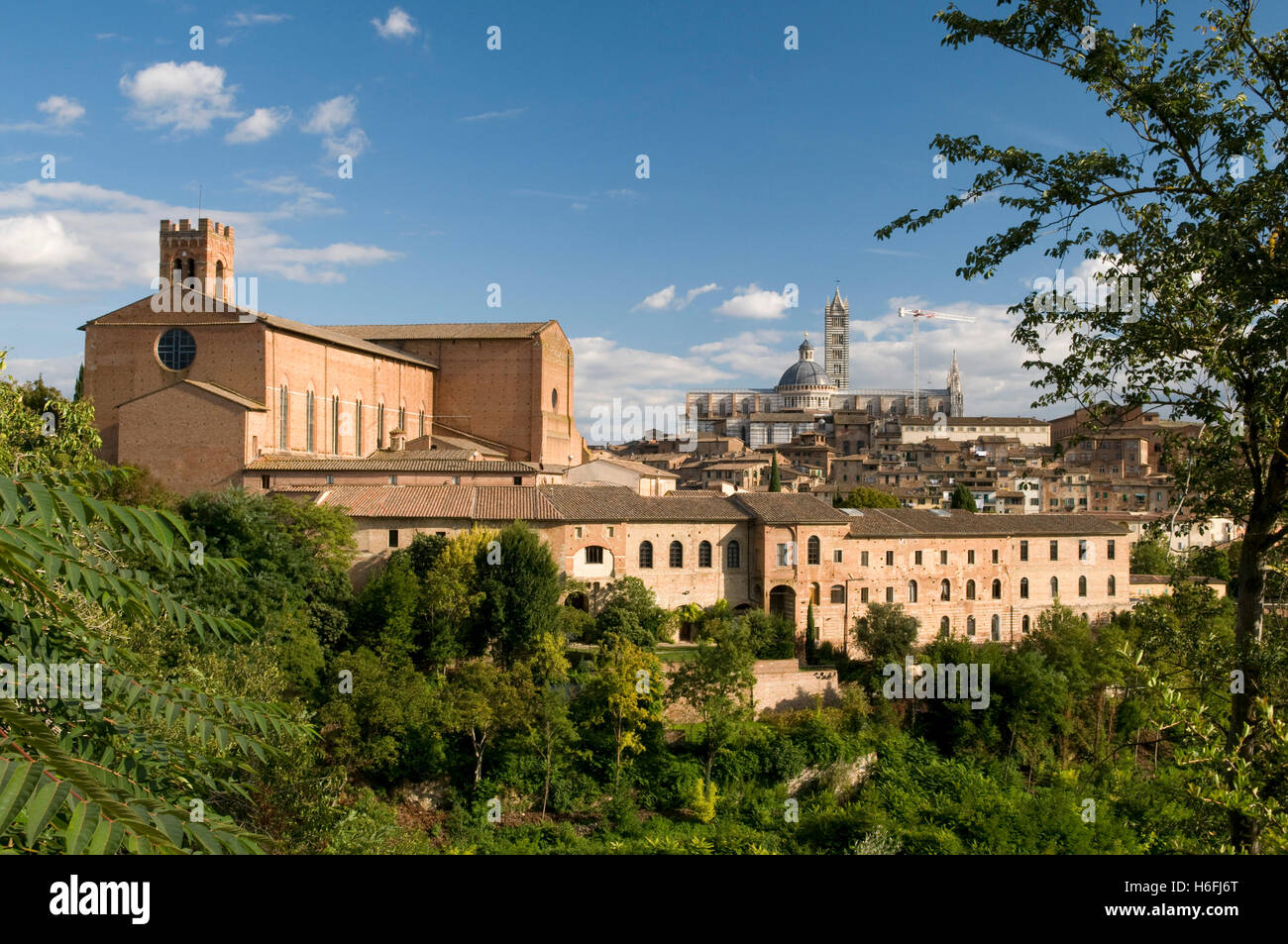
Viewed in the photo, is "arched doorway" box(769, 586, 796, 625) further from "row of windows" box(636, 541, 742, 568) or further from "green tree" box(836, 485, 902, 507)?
"green tree" box(836, 485, 902, 507)

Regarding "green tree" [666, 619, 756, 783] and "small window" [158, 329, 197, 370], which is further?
"small window" [158, 329, 197, 370]

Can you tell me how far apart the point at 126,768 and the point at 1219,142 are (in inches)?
274

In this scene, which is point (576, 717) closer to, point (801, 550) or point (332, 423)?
point (801, 550)

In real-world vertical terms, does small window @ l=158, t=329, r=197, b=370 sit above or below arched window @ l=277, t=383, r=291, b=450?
above

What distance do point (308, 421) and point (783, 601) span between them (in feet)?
63.3

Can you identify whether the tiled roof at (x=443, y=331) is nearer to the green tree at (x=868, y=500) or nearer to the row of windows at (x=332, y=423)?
the row of windows at (x=332, y=423)

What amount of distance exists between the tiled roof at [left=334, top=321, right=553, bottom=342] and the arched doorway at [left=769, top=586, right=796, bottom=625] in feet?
61.0

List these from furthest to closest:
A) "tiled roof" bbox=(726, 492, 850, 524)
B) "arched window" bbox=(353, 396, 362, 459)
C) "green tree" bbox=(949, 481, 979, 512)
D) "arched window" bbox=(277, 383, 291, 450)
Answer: "green tree" bbox=(949, 481, 979, 512), "arched window" bbox=(353, 396, 362, 459), "arched window" bbox=(277, 383, 291, 450), "tiled roof" bbox=(726, 492, 850, 524)

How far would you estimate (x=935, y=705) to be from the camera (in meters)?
28.4

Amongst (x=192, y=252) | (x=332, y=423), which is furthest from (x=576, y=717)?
(x=192, y=252)

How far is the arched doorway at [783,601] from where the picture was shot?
3170cm

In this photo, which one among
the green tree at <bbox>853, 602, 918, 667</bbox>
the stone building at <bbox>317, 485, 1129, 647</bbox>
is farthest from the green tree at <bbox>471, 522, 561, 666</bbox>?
the green tree at <bbox>853, 602, 918, 667</bbox>

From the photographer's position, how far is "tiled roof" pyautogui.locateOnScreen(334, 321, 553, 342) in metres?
44.2

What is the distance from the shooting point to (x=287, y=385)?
34.4 m
